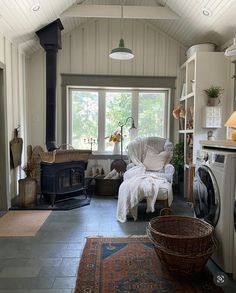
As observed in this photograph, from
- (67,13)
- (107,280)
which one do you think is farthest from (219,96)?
(107,280)

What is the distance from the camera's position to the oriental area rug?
1.93m

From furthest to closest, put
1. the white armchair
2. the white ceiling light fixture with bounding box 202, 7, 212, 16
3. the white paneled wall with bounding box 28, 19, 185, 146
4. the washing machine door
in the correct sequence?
the white paneled wall with bounding box 28, 19, 185, 146, the white armchair, the white ceiling light fixture with bounding box 202, 7, 212, 16, the washing machine door

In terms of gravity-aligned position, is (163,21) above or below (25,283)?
above

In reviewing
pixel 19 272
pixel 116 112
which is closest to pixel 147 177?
pixel 116 112

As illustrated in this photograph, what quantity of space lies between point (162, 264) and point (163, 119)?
3.36 meters

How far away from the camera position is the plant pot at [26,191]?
3875mm

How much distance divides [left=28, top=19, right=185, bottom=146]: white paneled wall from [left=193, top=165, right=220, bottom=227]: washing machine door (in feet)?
9.62

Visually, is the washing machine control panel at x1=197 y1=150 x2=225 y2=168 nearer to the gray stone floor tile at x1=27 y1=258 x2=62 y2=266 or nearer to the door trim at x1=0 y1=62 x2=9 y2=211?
the gray stone floor tile at x1=27 y1=258 x2=62 y2=266

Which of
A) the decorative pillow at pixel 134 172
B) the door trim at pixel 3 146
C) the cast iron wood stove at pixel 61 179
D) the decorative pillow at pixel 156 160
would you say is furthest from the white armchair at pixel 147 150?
the door trim at pixel 3 146

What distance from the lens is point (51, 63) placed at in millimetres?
4238

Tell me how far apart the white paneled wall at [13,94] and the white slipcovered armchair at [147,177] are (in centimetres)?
171

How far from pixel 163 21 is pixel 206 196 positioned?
Answer: 341 centimetres

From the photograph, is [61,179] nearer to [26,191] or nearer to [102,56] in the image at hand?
[26,191]
